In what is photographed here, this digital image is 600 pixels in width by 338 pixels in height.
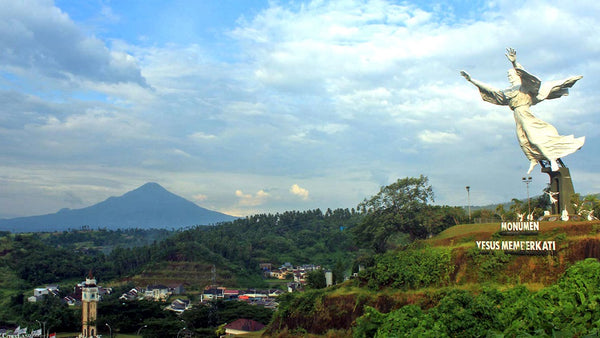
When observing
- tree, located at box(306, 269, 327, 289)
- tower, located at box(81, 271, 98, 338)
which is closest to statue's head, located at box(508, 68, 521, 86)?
tree, located at box(306, 269, 327, 289)

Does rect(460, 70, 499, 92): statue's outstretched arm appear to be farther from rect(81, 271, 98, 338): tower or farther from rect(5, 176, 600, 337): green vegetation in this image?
rect(81, 271, 98, 338): tower

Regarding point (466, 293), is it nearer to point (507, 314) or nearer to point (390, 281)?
point (507, 314)

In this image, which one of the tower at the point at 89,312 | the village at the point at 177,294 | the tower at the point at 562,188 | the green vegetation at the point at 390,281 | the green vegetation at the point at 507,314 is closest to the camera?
the green vegetation at the point at 507,314

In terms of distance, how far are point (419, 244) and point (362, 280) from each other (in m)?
4.00

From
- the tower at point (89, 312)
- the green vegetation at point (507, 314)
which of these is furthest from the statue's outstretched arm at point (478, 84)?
the tower at point (89, 312)

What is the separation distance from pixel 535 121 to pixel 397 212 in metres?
12.7

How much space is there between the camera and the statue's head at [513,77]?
29.6 metres

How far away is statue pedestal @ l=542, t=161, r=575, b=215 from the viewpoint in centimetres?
2846

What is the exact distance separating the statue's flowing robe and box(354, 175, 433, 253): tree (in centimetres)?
986

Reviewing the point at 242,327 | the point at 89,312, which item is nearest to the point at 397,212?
the point at 242,327

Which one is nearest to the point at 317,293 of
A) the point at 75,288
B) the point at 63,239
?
the point at 75,288

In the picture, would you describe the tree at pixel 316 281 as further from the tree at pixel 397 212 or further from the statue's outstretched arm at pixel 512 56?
the statue's outstretched arm at pixel 512 56

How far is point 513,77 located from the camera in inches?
1171

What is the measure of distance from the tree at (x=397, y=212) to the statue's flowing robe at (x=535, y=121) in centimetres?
986
